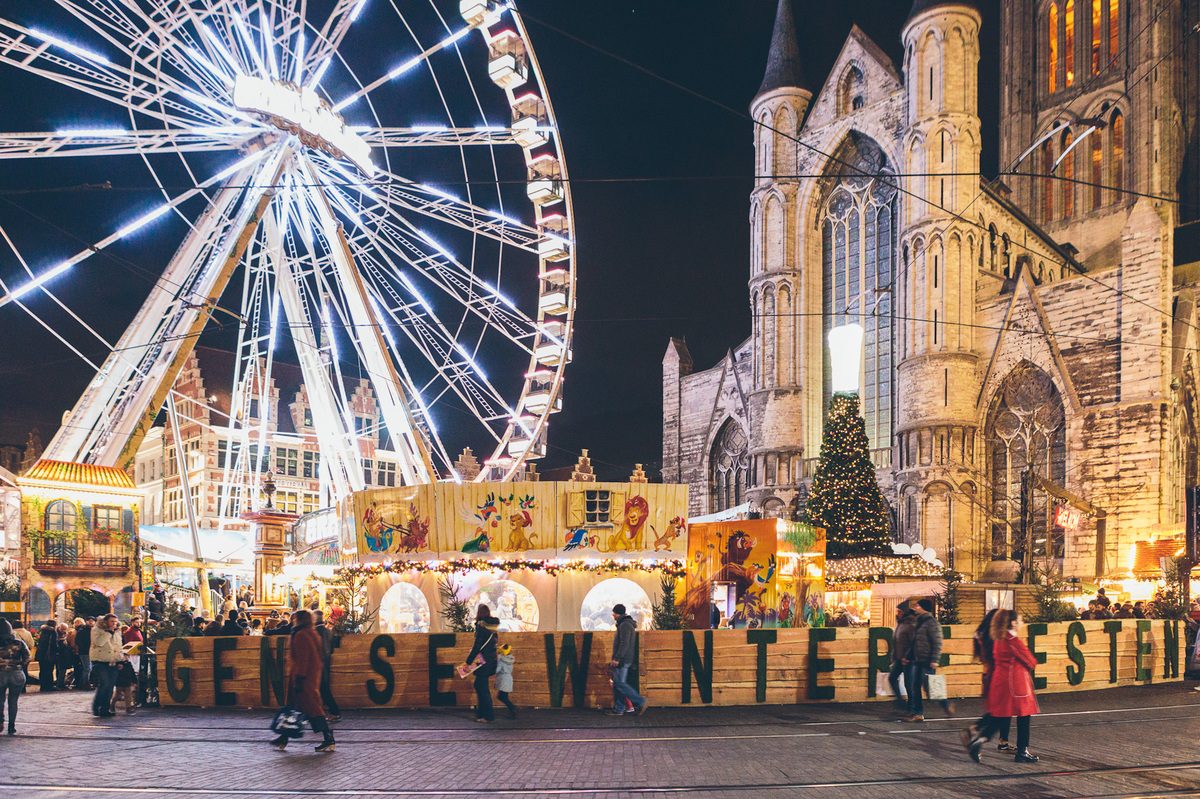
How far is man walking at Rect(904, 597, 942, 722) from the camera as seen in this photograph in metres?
12.4

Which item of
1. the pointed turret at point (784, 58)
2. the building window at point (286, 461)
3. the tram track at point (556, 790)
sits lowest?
the tram track at point (556, 790)

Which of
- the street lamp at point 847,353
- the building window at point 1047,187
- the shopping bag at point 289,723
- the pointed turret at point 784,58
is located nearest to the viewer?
the shopping bag at point 289,723

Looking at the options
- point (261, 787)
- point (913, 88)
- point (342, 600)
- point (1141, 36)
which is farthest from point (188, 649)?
point (1141, 36)

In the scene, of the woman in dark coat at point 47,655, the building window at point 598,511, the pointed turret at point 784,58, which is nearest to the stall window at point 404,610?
the building window at point 598,511

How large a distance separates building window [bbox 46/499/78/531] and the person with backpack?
22.0 metres

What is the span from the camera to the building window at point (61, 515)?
1053 inches

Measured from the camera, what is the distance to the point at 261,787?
8.48 metres

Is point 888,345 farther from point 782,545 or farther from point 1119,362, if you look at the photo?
point 782,545

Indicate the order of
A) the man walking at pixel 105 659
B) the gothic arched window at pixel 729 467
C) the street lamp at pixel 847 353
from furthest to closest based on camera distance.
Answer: the gothic arched window at pixel 729 467
the street lamp at pixel 847 353
the man walking at pixel 105 659

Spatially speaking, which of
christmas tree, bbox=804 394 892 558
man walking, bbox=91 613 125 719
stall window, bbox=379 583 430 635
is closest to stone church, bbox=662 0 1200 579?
christmas tree, bbox=804 394 892 558

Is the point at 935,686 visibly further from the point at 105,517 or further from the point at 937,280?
the point at 937,280

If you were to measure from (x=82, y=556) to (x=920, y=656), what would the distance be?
881 inches

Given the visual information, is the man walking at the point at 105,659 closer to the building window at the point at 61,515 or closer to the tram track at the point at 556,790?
the tram track at the point at 556,790

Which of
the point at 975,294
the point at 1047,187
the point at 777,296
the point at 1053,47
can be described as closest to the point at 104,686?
the point at 975,294
